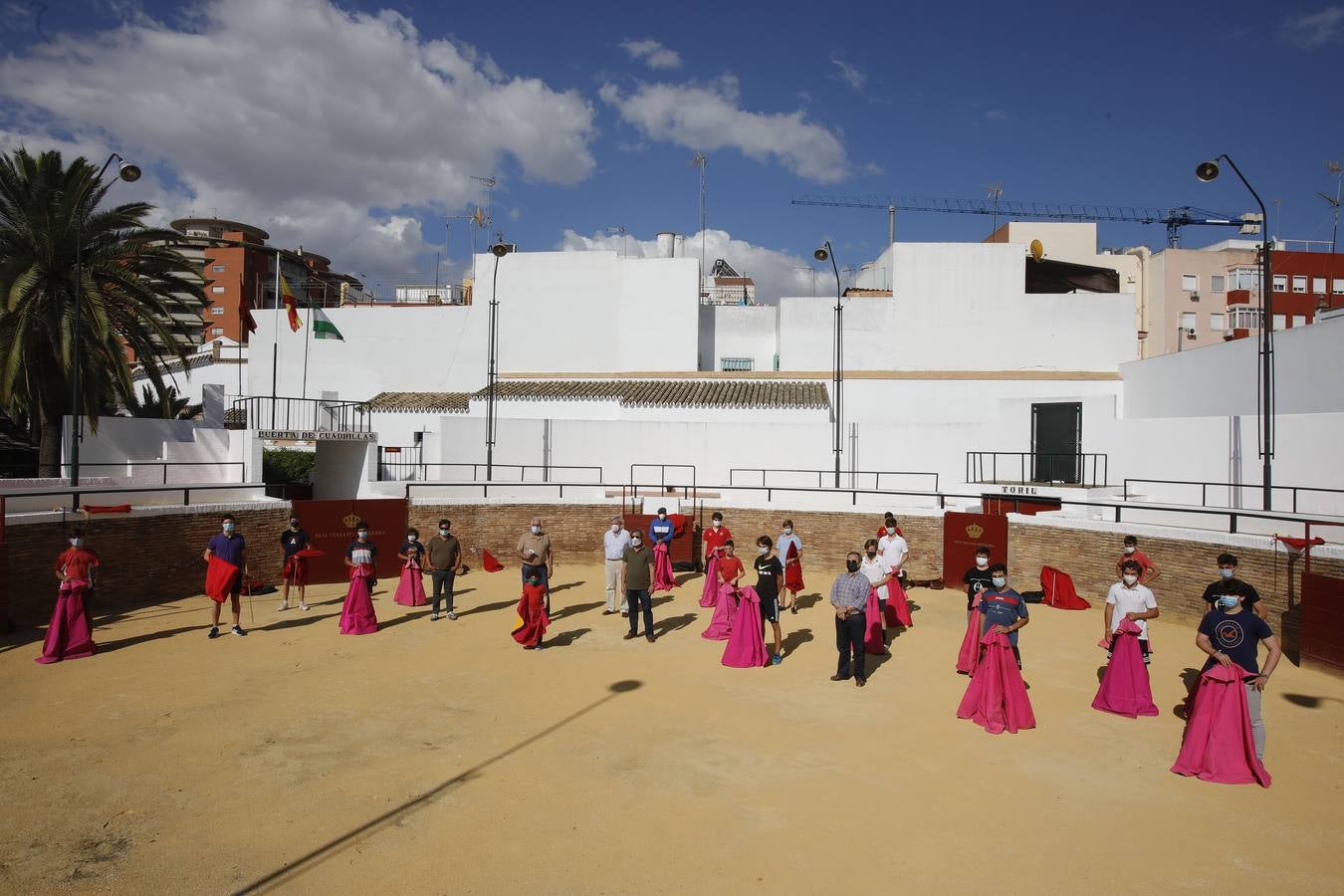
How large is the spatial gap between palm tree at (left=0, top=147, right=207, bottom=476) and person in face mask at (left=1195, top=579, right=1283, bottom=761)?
71.0ft

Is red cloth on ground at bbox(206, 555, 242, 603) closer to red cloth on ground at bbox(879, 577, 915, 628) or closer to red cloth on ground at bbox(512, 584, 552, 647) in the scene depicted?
red cloth on ground at bbox(512, 584, 552, 647)

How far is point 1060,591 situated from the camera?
16109 mm

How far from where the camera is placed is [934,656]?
12.4 meters

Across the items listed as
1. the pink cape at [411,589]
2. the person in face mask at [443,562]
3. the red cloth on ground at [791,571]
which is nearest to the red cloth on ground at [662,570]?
the red cloth on ground at [791,571]

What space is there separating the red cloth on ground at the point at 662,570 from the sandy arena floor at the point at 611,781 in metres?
5.59

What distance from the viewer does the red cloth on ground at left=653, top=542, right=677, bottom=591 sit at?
17.9 metres

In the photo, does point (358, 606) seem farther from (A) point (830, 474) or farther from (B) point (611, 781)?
(A) point (830, 474)

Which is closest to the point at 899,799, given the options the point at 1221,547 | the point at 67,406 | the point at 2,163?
the point at 1221,547

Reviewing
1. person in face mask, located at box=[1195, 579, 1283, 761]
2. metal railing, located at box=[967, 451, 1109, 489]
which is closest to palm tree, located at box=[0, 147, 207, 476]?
person in face mask, located at box=[1195, 579, 1283, 761]

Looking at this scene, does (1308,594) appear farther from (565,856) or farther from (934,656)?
(565,856)

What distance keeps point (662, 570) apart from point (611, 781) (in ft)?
34.0

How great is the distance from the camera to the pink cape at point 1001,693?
9.04 metres

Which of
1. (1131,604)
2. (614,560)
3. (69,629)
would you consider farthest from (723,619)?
(69,629)

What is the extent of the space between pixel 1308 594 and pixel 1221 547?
1.95m
